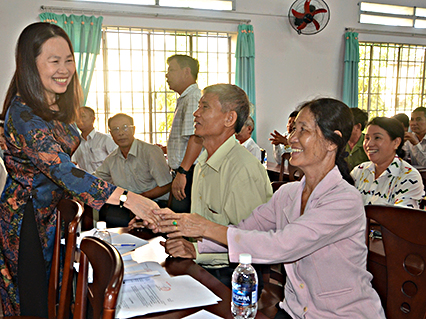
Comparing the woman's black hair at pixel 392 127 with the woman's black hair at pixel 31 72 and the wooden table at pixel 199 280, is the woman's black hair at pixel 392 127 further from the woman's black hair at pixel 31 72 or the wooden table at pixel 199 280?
the woman's black hair at pixel 31 72

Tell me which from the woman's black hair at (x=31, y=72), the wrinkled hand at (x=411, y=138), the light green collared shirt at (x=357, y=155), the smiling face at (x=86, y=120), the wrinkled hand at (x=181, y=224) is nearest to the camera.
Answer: the wrinkled hand at (x=181, y=224)

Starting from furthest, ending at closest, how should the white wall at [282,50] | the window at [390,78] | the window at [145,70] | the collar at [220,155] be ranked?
1. the window at [390,78]
2. the white wall at [282,50]
3. the window at [145,70]
4. the collar at [220,155]

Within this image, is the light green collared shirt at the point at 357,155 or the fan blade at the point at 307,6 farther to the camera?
the fan blade at the point at 307,6

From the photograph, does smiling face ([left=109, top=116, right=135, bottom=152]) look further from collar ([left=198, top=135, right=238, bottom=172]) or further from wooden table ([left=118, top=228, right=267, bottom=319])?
wooden table ([left=118, top=228, right=267, bottom=319])

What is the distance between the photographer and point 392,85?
8.22m

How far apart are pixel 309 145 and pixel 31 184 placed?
1.15 m

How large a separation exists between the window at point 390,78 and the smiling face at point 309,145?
22.5ft

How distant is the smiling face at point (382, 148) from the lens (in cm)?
283

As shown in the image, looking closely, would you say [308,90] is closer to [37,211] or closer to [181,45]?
[181,45]

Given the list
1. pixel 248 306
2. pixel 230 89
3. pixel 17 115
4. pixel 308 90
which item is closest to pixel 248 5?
pixel 308 90

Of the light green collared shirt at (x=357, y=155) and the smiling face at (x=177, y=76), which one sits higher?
the smiling face at (x=177, y=76)

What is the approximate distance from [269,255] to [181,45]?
5.65m

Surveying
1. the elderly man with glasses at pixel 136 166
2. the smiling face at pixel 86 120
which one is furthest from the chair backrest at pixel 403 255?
the smiling face at pixel 86 120

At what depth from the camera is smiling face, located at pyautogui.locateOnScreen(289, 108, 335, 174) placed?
1.56m
